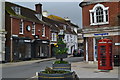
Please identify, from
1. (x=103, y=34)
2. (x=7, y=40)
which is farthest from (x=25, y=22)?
(x=103, y=34)

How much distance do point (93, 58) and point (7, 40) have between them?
12826mm

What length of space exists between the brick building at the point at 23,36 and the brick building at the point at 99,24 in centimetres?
1088

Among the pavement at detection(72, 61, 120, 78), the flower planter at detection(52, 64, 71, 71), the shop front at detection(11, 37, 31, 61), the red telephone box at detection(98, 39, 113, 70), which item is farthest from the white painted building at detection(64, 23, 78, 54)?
the flower planter at detection(52, 64, 71, 71)

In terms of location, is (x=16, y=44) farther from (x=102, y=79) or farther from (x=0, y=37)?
(x=102, y=79)

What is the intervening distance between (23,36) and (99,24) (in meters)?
13.6

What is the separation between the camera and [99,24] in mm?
21281

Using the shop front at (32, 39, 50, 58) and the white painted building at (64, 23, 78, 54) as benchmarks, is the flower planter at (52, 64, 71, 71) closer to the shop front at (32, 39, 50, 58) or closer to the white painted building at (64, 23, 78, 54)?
the shop front at (32, 39, 50, 58)

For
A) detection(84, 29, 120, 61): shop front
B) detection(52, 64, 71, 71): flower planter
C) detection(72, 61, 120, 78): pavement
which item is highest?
detection(84, 29, 120, 61): shop front

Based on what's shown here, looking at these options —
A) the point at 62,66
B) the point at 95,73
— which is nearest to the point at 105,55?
the point at 95,73

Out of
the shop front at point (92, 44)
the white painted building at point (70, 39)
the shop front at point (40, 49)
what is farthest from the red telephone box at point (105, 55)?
the white painted building at point (70, 39)

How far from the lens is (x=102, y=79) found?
1144 centimetres

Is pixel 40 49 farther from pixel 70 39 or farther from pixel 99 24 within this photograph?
pixel 70 39

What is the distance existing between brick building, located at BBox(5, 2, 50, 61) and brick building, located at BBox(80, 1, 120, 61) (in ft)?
35.7

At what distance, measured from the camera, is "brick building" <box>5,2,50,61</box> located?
93.2 feet
